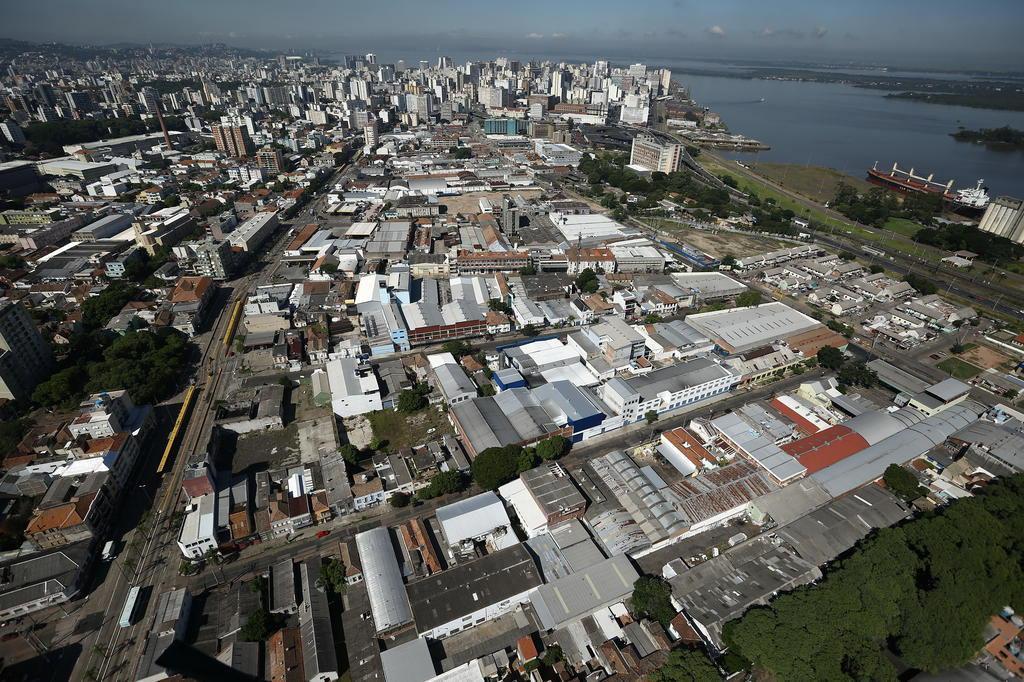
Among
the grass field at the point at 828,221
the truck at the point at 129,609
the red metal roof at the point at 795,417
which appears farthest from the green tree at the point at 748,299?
the truck at the point at 129,609

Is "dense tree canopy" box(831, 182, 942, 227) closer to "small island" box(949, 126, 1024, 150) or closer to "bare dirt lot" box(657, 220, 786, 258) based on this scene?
"bare dirt lot" box(657, 220, 786, 258)

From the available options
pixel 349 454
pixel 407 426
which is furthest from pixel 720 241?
pixel 349 454

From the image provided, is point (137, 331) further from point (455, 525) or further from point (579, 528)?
point (579, 528)

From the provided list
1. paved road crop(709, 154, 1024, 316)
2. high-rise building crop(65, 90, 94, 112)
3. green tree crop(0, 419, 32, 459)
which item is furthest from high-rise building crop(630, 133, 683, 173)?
high-rise building crop(65, 90, 94, 112)

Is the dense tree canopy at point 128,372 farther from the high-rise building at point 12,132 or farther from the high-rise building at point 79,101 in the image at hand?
the high-rise building at point 79,101

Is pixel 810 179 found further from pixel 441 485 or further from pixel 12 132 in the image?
pixel 12 132
